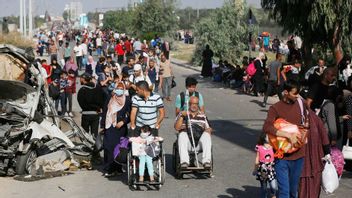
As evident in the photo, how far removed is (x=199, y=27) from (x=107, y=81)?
22427 mm

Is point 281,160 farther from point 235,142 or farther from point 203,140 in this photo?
point 235,142

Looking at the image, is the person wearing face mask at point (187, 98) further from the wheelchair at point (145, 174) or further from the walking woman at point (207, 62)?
the walking woman at point (207, 62)

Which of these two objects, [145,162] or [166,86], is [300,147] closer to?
[145,162]

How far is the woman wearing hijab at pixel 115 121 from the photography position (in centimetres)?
1158

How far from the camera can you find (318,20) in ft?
72.4

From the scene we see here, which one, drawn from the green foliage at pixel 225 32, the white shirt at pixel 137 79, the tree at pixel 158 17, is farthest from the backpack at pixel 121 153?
the tree at pixel 158 17

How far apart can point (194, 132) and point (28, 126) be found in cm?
271

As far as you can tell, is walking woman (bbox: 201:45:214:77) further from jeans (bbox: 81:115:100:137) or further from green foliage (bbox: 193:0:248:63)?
jeans (bbox: 81:115:100:137)

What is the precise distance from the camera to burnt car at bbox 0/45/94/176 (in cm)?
1170

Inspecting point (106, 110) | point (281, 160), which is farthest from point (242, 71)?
point (281, 160)

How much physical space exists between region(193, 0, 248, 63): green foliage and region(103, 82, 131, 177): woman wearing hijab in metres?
25.7

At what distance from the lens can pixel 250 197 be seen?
33.7ft

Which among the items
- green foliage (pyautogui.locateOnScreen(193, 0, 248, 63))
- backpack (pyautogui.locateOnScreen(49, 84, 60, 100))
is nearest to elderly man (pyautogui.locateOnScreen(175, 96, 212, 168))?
backpack (pyautogui.locateOnScreen(49, 84, 60, 100))

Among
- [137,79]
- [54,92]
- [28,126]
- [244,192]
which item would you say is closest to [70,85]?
[54,92]
